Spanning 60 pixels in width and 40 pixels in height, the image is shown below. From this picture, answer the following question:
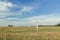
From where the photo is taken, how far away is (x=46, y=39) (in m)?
15.7

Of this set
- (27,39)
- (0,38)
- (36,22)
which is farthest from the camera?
(36,22)

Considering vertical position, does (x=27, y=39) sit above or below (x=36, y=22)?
below

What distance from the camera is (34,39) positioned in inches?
616

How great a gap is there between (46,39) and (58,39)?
1.20 meters

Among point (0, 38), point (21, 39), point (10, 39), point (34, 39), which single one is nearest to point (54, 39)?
point (34, 39)

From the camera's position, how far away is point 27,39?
15.2 metres

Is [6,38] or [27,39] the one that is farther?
[6,38]

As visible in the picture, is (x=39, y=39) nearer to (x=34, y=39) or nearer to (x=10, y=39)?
(x=34, y=39)

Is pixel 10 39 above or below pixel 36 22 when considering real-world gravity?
below

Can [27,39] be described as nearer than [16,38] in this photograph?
Yes

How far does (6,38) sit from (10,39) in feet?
2.04

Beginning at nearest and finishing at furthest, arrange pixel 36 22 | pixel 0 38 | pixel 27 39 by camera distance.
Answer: pixel 27 39
pixel 0 38
pixel 36 22

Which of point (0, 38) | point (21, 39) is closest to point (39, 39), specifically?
point (21, 39)

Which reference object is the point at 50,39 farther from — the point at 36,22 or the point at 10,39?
the point at 36,22
